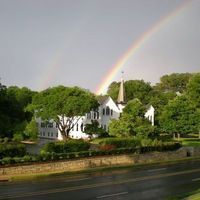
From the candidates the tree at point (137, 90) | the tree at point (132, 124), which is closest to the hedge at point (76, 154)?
the tree at point (132, 124)

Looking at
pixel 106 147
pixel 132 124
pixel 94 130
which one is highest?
pixel 132 124

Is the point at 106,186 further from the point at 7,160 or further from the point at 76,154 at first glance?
the point at 76,154

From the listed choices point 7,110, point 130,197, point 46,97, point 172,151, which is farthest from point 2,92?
point 130,197

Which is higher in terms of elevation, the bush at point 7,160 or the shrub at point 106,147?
the shrub at point 106,147

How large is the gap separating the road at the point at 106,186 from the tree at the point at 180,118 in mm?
44815

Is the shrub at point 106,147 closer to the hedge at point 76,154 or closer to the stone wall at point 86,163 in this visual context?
the hedge at point 76,154

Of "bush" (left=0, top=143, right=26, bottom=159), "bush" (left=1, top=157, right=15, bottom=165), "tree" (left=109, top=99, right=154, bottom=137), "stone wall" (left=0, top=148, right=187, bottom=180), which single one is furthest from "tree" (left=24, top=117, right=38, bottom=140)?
"bush" (left=1, top=157, right=15, bottom=165)

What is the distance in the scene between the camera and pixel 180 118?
84438 millimetres

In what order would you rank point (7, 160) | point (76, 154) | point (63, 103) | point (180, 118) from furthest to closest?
point (180, 118), point (63, 103), point (76, 154), point (7, 160)

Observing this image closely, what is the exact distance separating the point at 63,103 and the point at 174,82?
90.1 meters

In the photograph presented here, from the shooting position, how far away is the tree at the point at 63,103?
8106 cm

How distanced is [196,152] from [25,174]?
30.3m

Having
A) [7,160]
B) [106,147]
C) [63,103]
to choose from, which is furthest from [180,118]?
[7,160]

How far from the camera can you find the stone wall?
3669cm
